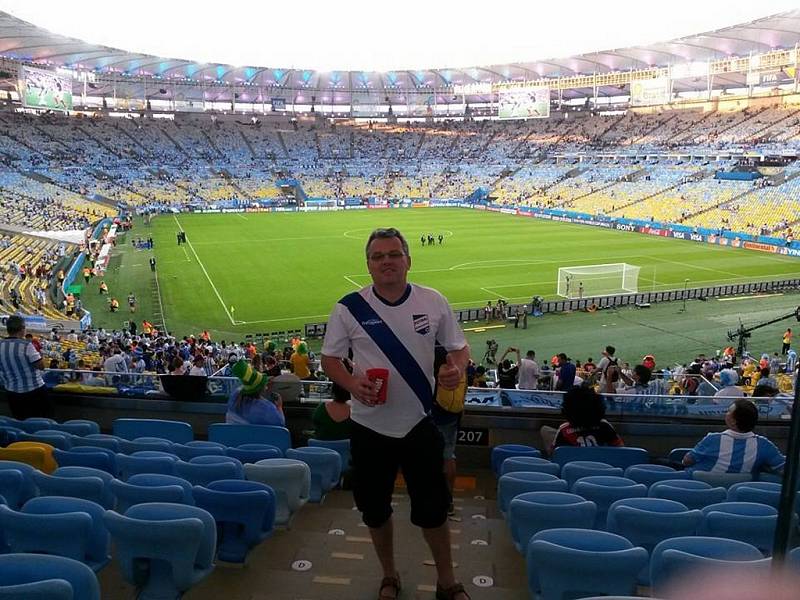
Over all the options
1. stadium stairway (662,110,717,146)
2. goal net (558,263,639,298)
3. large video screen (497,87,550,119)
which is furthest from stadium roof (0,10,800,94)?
goal net (558,263,639,298)

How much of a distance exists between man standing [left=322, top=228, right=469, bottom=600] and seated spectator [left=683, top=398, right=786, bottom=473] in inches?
118

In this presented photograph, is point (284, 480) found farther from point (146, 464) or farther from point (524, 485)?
point (524, 485)

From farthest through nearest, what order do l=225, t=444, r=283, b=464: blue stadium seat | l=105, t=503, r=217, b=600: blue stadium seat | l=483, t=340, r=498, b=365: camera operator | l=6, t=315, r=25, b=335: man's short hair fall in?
1. l=483, t=340, r=498, b=365: camera operator
2. l=6, t=315, r=25, b=335: man's short hair
3. l=225, t=444, r=283, b=464: blue stadium seat
4. l=105, t=503, r=217, b=600: blue stadium seat

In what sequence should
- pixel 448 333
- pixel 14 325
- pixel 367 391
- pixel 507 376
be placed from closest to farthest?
pixel 367 391 < pixel 448 333 < pixel 14 325 < pixel 507 376

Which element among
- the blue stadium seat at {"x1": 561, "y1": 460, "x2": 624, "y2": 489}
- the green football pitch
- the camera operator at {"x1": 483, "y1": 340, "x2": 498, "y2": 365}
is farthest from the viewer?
the green football pitch

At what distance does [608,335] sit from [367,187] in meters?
61.9

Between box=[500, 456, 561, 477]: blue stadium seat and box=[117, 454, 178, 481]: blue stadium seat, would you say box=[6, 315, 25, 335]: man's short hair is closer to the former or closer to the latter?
box=[117, 454, 178, 481]: blue stadium seat

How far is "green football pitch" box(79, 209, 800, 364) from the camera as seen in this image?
2972cm

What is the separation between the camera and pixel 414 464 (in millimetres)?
3791

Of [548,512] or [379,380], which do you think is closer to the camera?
[379,380]

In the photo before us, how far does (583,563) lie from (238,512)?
2064 millimetres

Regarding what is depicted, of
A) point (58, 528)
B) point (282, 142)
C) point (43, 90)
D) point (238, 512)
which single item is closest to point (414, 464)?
point (238, 512)

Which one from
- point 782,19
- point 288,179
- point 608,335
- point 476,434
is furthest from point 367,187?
point 476,434

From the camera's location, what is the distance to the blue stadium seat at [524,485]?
4789 millimetres
